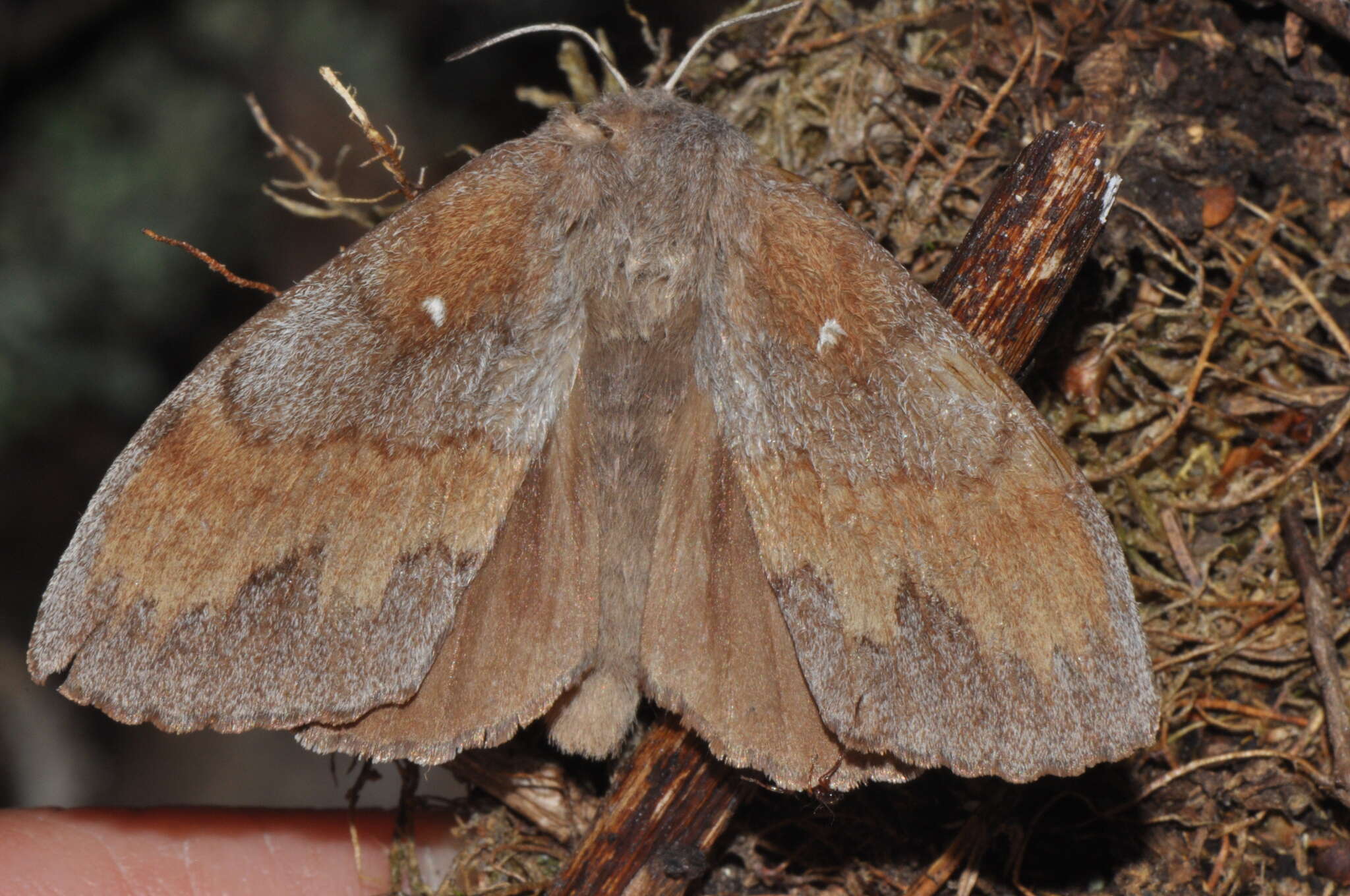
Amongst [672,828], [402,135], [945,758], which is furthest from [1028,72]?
[402,135]

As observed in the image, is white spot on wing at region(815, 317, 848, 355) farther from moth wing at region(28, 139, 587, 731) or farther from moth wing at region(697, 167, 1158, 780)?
moth wing at region(28, 139, 587, 731)

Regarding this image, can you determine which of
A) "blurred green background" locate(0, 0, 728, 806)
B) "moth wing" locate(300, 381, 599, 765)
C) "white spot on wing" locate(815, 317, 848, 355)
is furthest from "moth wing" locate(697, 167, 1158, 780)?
"blurred green background" locate(0, 0, 728, 806)

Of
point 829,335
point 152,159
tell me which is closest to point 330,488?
point 829,335

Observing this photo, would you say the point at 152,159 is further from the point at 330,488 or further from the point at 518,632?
the point at 518,632

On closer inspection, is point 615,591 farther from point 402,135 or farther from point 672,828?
point 402,135

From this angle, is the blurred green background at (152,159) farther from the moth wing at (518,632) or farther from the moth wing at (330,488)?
the moth wing at (518,632)

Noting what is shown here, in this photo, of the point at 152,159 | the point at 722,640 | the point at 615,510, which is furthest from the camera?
the point at 152,159

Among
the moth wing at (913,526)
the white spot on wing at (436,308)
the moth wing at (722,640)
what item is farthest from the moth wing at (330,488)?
the moth wing at (913,526)
